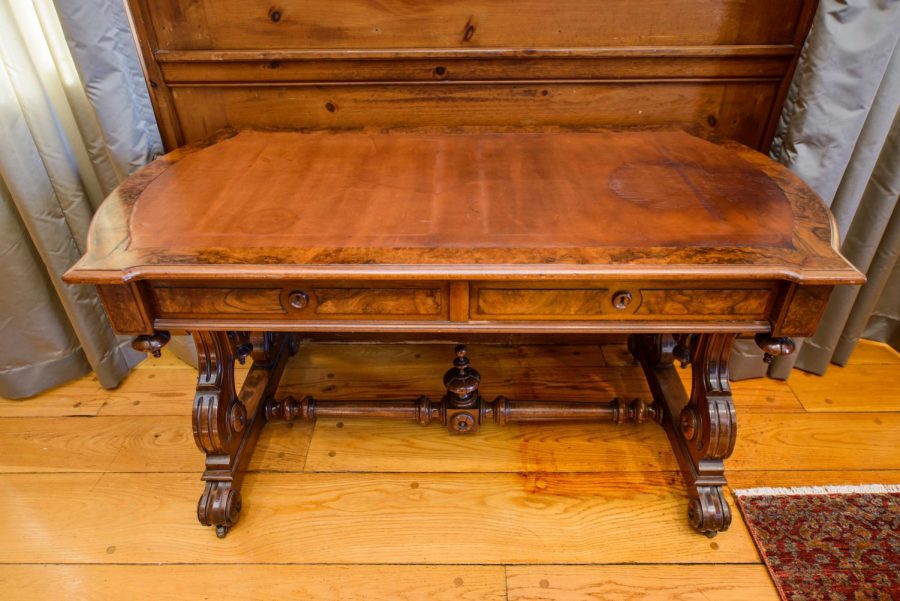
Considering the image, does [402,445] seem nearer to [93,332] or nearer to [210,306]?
[210,306]

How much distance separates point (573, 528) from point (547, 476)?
16 cm

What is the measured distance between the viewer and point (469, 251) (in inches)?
39.1

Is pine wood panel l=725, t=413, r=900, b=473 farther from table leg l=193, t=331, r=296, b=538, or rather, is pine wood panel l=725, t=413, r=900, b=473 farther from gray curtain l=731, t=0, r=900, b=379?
table leg l=193, t=331, r=296, b=538

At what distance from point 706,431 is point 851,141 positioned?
782 millimetres

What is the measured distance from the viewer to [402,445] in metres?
1.62

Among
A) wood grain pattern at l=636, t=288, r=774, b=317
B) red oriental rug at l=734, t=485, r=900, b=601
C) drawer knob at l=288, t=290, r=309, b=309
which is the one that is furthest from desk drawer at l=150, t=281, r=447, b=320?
red oriental rug at l=734, t=485, r=900, b=601

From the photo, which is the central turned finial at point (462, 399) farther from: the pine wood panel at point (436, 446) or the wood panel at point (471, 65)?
the wood panel at point (471, 65)

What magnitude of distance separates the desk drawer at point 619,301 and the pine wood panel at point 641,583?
0.64 meters

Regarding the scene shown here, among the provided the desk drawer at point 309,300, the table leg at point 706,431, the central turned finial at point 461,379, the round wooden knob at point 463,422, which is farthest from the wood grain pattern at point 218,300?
the table leg at point 706,431

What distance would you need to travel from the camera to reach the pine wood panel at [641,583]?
126 centimetres

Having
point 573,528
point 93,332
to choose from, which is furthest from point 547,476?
point 93,332

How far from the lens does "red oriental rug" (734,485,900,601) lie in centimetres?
128

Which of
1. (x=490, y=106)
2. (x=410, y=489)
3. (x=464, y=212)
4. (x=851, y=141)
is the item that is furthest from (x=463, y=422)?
(x=851, y=141)

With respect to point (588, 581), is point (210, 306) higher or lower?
higher
